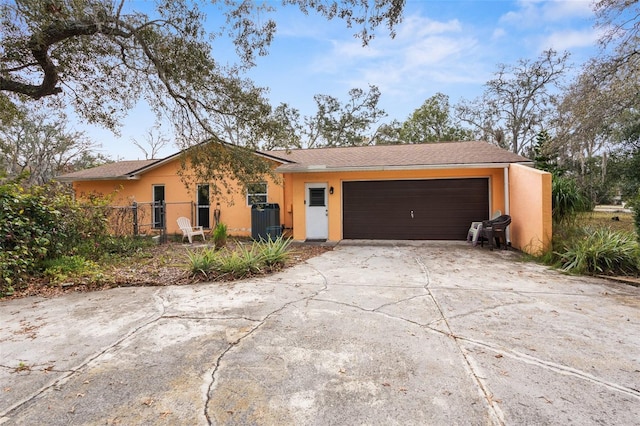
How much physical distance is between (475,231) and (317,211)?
16.3ft

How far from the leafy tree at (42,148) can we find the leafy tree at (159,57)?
13.5 metres

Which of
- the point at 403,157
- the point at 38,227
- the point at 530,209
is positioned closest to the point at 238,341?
the point at 38,227

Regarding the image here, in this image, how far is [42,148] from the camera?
20422 mm

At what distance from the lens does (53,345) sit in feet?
10.5

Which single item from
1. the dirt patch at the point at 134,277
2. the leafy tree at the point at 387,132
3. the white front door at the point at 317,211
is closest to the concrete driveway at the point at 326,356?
the dirt patch at the point at 134,277

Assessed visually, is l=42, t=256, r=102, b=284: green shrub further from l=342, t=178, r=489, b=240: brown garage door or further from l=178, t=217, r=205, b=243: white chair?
l=342, t=178, r=489, b=240: brown garage door

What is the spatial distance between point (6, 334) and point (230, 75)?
6.40 metres

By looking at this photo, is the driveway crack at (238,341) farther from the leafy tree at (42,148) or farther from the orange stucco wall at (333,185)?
the leafy tree at (42,148)

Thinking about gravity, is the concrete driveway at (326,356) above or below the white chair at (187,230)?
below

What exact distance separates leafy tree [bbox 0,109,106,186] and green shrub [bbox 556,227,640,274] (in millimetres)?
23726

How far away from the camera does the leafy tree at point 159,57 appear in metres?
6.11

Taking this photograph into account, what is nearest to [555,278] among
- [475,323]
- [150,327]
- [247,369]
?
[475,323]

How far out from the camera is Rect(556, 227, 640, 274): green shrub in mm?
5903

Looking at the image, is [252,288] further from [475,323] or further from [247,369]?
[475,323]
